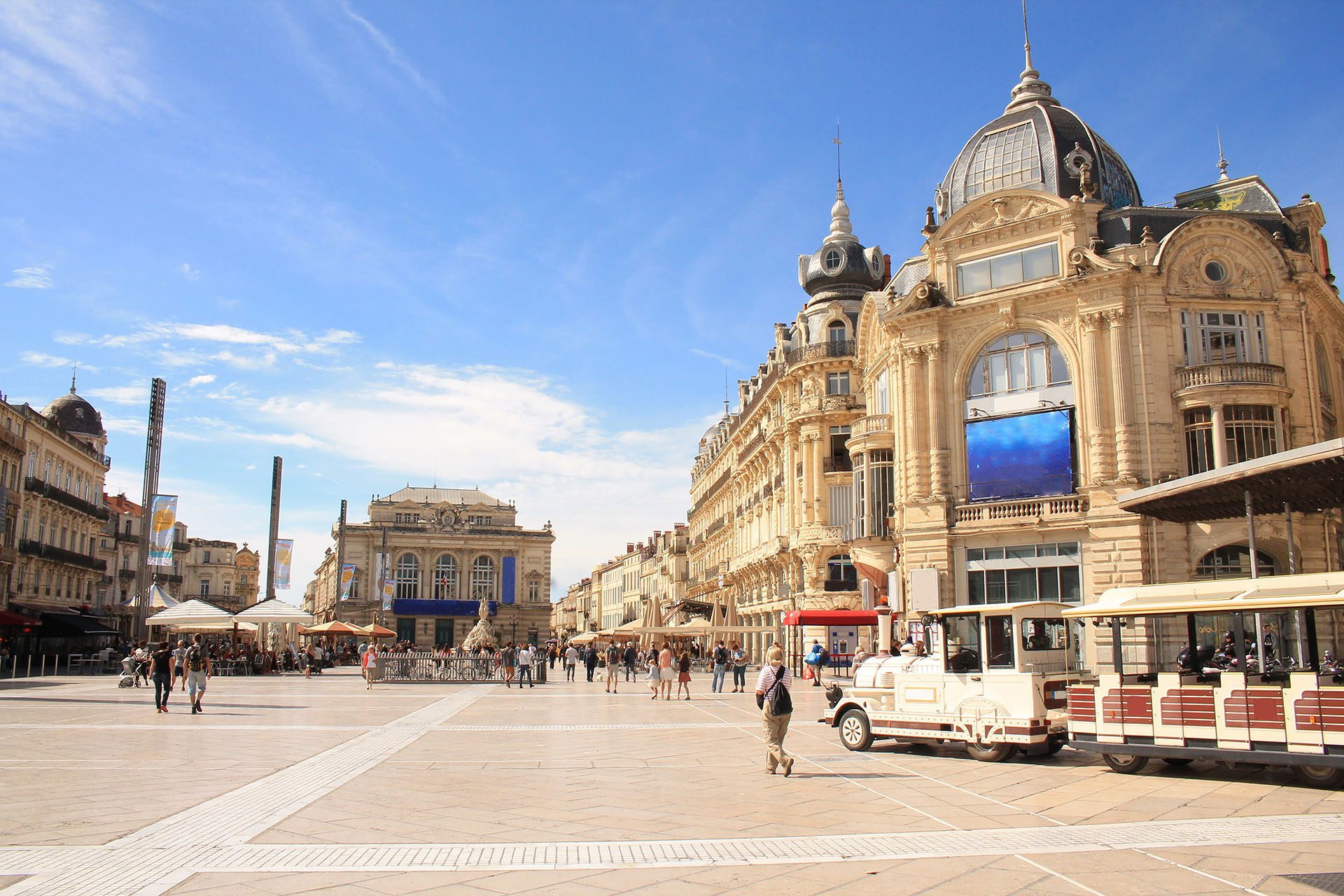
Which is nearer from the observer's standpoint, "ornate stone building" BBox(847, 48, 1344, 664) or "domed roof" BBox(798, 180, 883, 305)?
"ornate stone building" BBox(847, 48, 1344, 664)

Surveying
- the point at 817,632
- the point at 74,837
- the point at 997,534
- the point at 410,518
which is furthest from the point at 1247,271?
the point at 410,518

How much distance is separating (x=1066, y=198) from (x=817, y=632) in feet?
67.0

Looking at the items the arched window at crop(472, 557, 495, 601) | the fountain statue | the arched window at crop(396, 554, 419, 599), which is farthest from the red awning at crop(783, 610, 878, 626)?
the arched window at crop(396, 554, 419, 599)

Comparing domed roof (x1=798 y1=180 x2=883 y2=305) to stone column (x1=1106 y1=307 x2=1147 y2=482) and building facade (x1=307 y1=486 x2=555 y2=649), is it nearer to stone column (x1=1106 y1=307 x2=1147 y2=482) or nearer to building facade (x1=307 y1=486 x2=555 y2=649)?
stone column (x1=1106 y1=307 x2=1147 y2=482)

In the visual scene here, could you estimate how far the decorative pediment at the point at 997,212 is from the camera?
1121 inches

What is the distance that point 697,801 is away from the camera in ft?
34.6

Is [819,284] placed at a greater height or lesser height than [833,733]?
greater

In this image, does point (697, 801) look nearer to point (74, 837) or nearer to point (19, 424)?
point (74, 837)

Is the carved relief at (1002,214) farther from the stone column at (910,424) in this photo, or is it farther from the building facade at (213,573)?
the building facade at (213,573)

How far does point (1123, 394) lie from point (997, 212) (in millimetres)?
6449

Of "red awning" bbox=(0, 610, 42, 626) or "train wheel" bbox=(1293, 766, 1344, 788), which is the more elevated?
"red awning" bbox=(0, 610, 42, 626)

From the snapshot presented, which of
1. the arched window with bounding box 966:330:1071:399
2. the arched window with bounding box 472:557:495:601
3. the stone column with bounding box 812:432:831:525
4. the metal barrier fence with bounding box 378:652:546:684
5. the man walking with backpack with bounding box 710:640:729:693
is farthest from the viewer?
the arched window with bounding box 472:557:495:601

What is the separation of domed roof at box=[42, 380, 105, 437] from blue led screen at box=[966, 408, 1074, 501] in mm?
50016

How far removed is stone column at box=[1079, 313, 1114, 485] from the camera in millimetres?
26797
